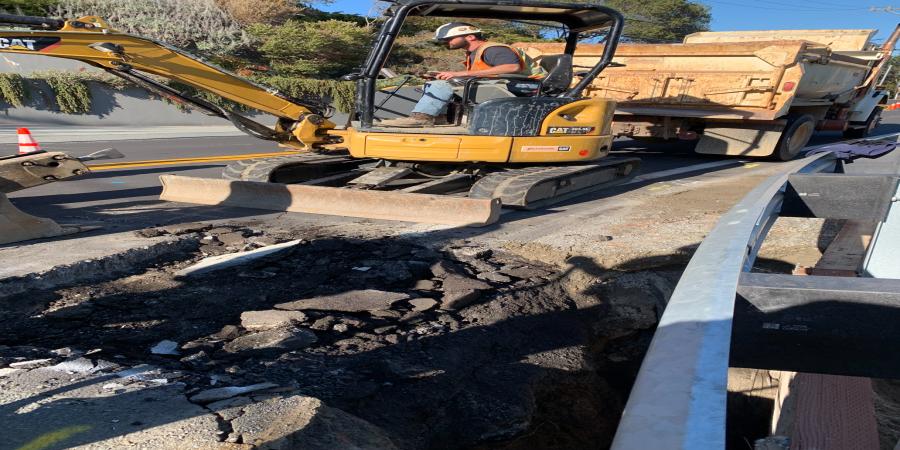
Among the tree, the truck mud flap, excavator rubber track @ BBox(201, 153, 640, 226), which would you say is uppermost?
the tree

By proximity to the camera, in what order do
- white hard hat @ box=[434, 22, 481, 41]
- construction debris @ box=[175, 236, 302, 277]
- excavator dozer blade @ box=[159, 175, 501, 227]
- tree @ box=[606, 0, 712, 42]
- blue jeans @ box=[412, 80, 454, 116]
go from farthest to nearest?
tree @ box=[606, 0, 712, 42] < blue jeans @ box=[412, 80, 454, 116] < white hard hat @ box=[434, 22, 481, 41] < excavator dozer blade @ box=[159, 175, 501, 227] < construction debris @ box=[175, 236, 302, 277]

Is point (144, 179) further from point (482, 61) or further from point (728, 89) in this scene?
point (728, 89)

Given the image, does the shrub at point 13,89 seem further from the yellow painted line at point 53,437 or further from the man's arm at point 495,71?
the yellow painted line at point 53,437

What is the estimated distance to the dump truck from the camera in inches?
408

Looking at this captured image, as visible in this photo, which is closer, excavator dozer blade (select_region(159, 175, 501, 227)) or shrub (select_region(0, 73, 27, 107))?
excavator dozer blade (select_region(159, 175, 501, 227))

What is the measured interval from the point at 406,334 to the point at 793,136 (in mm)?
10180

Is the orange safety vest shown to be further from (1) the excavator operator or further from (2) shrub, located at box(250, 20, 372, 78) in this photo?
(2) shrub, located at box(250, 20, 372, 78)

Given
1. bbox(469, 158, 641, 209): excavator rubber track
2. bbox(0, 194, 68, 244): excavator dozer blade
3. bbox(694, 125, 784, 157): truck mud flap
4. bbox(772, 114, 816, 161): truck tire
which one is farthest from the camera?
bbox(772, 114, 816, 161): truck tire

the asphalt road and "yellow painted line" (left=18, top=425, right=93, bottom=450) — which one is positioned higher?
"yellow painted line" (left=18, top=425, right=93, bottom=450)

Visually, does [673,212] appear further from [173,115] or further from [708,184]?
[173,115]

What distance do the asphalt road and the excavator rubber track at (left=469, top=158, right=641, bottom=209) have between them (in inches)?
83.5

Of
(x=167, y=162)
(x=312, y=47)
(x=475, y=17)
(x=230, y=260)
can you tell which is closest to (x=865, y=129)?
(x=475, y=17)

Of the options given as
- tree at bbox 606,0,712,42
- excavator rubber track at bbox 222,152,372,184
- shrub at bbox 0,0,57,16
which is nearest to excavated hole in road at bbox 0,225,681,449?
excavator rubber track at bbox 222,152,372,184

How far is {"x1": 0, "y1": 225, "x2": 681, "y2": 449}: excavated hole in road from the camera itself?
303cm
